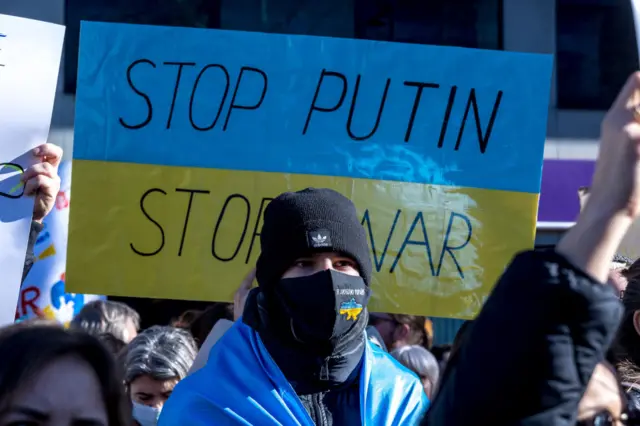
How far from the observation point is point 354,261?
104 inches

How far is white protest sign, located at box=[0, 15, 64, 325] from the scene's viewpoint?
319cm

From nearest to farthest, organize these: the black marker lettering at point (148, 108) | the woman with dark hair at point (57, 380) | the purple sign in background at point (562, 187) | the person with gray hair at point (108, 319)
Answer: the woman with dark hair at point (57, 380), the black marker lettering at point (148, 108), the person with gray hair at point (108, 319), the purple sign in background at point (562, 187)

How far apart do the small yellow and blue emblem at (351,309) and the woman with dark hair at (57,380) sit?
25.1 inches

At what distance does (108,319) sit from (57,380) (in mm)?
3082

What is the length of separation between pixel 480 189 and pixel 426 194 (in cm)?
20

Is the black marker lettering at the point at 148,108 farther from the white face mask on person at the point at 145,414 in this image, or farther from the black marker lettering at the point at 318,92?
the white face mask on person at the point at 145,414

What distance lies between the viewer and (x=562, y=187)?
34.4ft

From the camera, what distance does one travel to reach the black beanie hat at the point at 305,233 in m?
2.56

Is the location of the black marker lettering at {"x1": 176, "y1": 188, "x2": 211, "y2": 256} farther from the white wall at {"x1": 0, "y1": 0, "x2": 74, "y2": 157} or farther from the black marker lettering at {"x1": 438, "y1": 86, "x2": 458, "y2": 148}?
the white wall at {"x1": 0, "y1": 0, "x2": 74, "y2": 157}

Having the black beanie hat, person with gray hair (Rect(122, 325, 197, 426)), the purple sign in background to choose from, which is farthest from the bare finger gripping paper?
the purple sign in background

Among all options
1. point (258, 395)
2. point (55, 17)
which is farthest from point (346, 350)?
point (55, 17)

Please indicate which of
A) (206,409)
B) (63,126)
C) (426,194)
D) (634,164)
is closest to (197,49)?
(426,194)

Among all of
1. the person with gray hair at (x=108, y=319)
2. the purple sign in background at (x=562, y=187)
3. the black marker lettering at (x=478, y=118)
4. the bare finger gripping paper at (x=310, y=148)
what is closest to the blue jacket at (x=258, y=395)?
the bare finger gripping paper at (x=310, y=148)

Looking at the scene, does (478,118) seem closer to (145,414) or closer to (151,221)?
(151,221)
